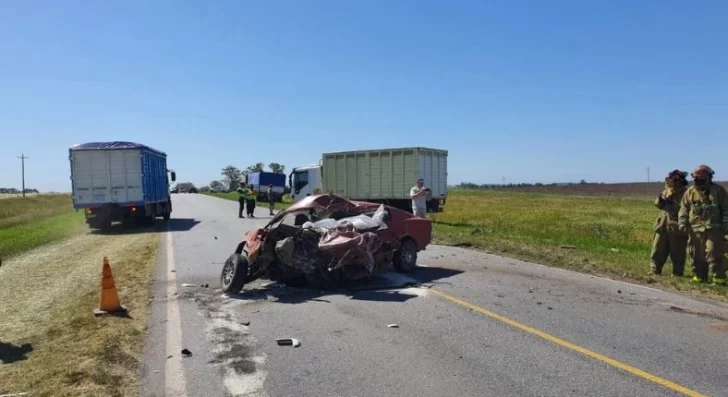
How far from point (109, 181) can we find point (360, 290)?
15845mm

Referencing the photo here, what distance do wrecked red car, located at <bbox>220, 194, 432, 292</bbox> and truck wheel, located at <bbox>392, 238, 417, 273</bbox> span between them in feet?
1.53

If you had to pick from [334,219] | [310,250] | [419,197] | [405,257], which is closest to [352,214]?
[334,219]

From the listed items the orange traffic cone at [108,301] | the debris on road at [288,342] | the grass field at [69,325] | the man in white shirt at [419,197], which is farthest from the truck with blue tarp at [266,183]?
the debris on road at [288,342]

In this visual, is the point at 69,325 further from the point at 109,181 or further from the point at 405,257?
the point at 109,181

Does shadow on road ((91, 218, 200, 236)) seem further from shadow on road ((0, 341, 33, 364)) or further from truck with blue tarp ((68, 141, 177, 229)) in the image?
shadow on road ((0, 341, 33, 364))

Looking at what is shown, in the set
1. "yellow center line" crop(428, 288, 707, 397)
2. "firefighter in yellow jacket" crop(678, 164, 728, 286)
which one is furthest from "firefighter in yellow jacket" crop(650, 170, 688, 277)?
"yellow center line" crop(428, 288, 707, 397)

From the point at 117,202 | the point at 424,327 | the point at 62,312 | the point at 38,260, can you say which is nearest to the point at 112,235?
the point at 117,202

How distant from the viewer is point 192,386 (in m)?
4.59

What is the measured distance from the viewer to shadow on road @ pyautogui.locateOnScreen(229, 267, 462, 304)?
26.2 feet

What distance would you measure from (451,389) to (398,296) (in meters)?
3.62

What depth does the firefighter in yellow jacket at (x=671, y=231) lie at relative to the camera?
966 centimetres

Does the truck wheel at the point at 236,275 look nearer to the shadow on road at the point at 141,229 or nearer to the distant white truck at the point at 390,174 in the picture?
the shadow on road at the point at 141,229

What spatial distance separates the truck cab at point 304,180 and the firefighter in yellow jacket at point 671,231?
27042mm

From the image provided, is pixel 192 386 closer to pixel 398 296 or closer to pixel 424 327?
pixel 424 327
